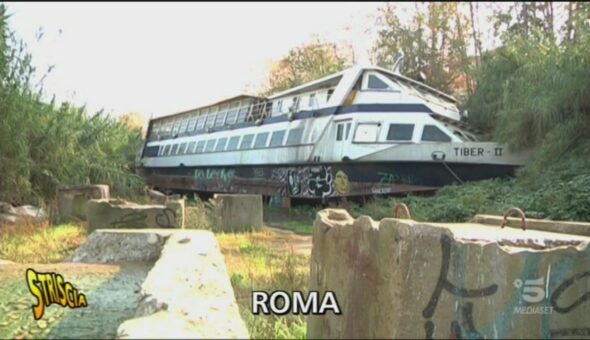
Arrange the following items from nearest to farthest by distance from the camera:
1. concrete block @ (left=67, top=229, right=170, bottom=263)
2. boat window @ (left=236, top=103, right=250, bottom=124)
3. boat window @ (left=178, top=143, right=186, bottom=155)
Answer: concrete block @ (left=67, top=229, right=170, bottom=263)
boat window @ (left=236, top=103, right=250, bottom=124)
boat window @ (left=178, top=143, right=186, bottom=155)

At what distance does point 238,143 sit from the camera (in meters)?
23.8

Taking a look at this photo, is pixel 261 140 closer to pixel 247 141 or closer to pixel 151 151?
pixel 247 141

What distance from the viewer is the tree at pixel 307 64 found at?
30.3 m

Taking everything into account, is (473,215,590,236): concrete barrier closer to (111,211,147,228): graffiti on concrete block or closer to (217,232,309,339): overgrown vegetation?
(217,232,309,339): overgrown vegetation

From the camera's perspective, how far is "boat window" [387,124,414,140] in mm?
17141

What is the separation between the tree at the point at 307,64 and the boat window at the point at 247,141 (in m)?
6.99

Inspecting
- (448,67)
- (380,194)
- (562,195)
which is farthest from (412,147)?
(448,67)

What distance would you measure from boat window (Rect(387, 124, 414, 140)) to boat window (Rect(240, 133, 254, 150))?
6957mm

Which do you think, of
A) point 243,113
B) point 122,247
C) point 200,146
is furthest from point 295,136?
point 122,247

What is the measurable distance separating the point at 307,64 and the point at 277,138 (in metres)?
11.3

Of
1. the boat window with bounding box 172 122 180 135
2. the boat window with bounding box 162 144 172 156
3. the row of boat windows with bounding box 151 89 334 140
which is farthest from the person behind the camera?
the boat window with bounding box 172 122 180 135

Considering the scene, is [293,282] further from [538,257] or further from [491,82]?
[491,82]

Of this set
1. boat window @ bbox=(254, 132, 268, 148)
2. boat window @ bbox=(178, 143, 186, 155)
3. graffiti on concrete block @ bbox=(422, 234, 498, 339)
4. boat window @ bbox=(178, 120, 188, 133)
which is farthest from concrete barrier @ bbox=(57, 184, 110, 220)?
boat window @ bbox=(178, 120, 188, 133)
